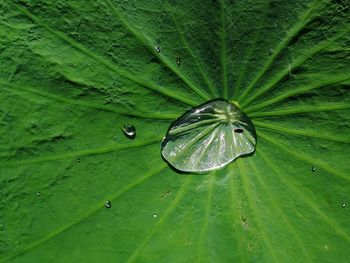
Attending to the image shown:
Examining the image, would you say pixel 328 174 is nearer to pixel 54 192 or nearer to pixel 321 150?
pixel 321 150

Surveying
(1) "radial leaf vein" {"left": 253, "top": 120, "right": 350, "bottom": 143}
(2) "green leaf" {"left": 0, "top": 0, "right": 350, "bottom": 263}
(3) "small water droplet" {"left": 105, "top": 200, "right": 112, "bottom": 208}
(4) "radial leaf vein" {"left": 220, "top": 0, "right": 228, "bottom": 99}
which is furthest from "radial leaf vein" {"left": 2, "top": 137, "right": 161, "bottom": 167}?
(1) "radial leaf vein" {"left": 253, "top": 120, "right": 350, "bottom": 143}

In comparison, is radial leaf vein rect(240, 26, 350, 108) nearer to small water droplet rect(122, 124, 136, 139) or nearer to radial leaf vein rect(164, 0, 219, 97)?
radial leaf vein rect(164, 0, 219, 97)

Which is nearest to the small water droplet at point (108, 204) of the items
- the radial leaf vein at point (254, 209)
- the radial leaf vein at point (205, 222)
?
the radial leaf vein at point (205, 222)

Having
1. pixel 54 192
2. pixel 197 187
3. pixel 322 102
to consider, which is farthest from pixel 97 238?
pixel 322 102

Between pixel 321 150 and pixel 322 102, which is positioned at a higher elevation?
pixel 322 102

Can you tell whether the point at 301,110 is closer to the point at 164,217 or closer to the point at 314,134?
the point at 314,134
